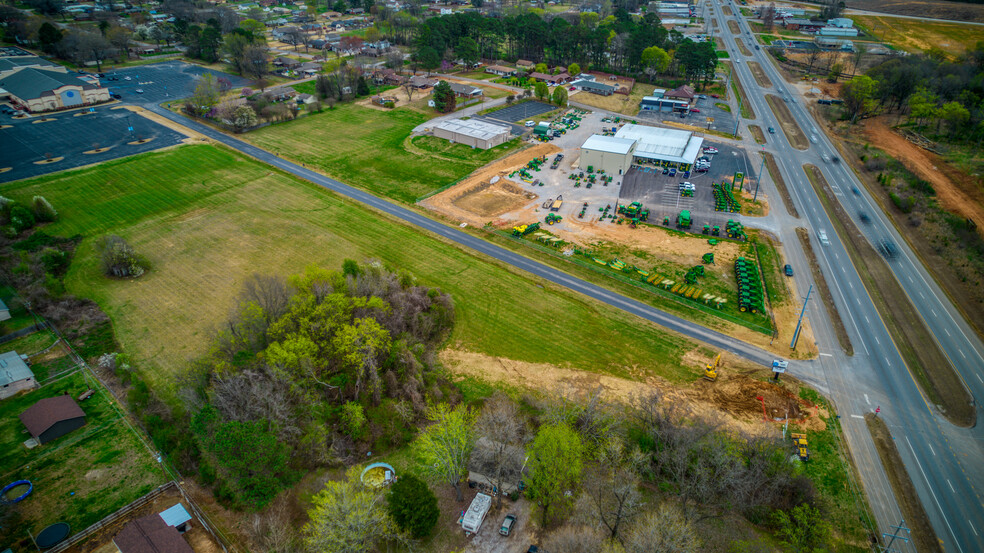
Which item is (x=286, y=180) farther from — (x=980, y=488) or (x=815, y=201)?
(x=980, y=488)

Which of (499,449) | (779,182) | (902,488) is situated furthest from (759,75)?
(499,449)

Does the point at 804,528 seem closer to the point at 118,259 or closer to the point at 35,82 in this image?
the point at 118,259

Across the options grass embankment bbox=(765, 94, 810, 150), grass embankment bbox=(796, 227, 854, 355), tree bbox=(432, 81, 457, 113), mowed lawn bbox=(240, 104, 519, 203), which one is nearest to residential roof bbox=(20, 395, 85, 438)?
mowed lawn bbox=(240, 104, 519, 203)

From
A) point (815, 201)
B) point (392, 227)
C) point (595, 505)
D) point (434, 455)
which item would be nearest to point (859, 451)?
point (595, 505)

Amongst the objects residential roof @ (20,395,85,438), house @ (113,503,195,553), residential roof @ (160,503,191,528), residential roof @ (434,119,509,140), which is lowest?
residential roof @ (160,503,191,528)

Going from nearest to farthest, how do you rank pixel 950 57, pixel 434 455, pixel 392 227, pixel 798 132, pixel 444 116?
pixel 434 455
pixel 392 227
pixel 798 132
pixel 444 116
pixel 950 57

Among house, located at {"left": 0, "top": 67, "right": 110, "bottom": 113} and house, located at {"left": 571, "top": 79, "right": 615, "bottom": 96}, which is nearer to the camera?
house, located at {"left": 0, "top": 67, "right": 110, "bottom": 113}

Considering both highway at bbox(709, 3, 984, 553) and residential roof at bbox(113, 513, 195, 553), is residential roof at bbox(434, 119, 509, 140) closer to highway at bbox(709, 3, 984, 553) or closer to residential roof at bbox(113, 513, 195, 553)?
highway at bbox(709, 3, 984, 553)
